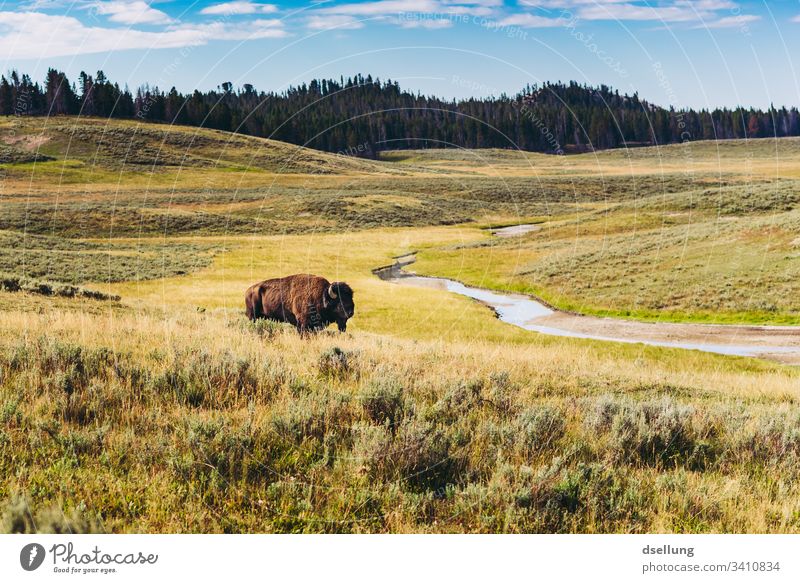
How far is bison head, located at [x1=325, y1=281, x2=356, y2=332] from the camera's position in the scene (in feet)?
58.1

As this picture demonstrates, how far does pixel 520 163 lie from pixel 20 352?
183874 mm

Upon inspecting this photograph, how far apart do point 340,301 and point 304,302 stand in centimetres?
138

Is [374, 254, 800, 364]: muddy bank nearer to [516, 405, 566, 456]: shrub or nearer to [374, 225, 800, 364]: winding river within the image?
[374, 225, 800, 364]: winding river

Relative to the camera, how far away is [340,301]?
17922 mm

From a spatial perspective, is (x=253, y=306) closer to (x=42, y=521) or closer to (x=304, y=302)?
(x=304, y=302)

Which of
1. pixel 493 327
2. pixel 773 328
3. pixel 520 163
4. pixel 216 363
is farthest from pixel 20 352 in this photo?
pixel 520 163

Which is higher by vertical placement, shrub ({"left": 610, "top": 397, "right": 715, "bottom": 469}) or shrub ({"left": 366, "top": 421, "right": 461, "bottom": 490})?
shrub ({"left": 366, "top": 421, "right": 461, "bottom": 490})

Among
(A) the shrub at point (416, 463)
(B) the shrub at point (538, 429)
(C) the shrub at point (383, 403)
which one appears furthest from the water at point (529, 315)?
(A) the shrub at point (416, 463)

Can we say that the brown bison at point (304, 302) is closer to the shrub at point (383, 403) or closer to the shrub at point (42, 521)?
the shrub at point (383, 403)
